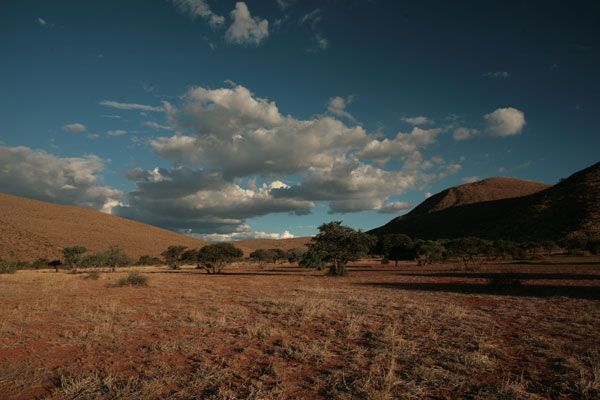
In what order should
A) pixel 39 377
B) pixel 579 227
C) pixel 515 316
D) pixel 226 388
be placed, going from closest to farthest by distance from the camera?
pixel 226 388
pixel 39 377
pixel 515 316
pixel 579 227

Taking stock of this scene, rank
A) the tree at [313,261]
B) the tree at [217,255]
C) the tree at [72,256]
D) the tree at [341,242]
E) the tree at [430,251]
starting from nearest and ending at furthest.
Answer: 1. the tree at [341,242]
2. the tree at [217,255]
3. the tree at [72,256]
4. the tree at [313,261]
5. the tree at [430,251]

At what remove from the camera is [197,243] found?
148500 millimetres

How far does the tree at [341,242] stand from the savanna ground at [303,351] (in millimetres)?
25604

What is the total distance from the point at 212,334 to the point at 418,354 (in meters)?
6.60

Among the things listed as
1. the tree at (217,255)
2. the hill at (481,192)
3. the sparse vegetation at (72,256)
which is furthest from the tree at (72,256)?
the hill at (481,192)

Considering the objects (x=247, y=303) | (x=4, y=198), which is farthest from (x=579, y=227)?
(x=4, y=198)

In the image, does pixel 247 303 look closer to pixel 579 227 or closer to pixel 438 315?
pixel 438 315

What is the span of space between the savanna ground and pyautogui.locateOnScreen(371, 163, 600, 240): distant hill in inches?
3090

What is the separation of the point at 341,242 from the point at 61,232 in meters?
88.9

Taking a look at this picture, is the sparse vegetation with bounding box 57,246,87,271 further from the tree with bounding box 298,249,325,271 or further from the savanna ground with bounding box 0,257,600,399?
the savanna ground with bounding box 0,257,600,399

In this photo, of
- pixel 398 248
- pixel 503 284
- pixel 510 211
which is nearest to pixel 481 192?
pixel 510 211

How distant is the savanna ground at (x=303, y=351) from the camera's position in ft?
23.6

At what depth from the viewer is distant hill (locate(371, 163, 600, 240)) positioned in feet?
272

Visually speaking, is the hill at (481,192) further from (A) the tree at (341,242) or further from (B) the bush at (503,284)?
(B) the bush at (503,284)
